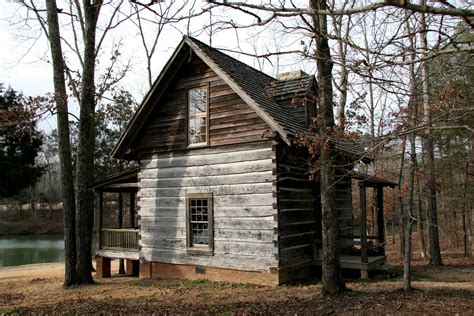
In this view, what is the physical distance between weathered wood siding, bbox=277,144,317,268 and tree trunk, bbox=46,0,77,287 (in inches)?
289

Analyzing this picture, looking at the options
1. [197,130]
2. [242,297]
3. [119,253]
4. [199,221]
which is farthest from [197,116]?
[242,297]

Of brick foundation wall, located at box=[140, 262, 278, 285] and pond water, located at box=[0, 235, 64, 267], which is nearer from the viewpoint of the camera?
brick foundation wall, located at box=[140, 262, 278, 285]

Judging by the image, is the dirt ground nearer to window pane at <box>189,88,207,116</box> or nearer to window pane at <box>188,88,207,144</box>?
window pane at <box>188,88,207,144</box>

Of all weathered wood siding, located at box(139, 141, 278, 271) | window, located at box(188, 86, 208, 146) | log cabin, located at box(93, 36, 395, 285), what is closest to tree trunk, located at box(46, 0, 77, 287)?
log cabin, located at box(93, 36, 395, 285)

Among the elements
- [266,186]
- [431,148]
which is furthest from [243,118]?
[431,148]

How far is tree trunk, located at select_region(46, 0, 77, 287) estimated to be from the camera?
1417 cm

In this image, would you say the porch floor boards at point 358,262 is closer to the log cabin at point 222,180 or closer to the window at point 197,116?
the log cabin at point 222,180

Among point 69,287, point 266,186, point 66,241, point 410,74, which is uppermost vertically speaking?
point 410,74

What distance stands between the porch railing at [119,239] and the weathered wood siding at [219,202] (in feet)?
2.67

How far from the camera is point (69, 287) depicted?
13734 mm

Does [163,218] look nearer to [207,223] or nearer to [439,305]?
[207,223]

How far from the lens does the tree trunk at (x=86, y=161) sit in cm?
1432

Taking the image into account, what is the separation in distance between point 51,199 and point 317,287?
61.3 metres

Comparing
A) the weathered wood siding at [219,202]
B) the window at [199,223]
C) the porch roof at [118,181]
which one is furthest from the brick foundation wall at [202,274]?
the porch roof at [118,181]
